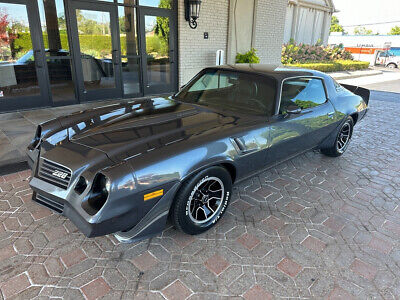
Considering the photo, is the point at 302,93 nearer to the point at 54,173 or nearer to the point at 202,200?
the point at 202,200

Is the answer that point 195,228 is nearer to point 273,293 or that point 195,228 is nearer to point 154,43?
point 273,293

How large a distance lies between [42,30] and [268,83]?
5599 millimetres

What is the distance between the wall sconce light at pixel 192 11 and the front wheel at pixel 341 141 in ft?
18.2

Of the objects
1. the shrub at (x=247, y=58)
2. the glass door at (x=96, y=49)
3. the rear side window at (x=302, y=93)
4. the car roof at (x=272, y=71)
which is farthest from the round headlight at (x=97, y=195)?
the shrub at (x=247, y=58)

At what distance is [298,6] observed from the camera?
21.4m

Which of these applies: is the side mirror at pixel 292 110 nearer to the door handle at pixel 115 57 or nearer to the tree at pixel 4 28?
the door handle at pixel 115 57

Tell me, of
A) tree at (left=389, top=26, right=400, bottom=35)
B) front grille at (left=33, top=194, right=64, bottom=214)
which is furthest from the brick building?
tree at (left=389, top=26, right=400, bottom=35)

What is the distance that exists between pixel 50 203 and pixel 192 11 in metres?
7.43

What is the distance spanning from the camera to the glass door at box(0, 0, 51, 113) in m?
6.26

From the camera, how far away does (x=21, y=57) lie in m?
6.54

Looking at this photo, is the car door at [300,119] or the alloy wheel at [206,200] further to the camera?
the car door at [300,119]

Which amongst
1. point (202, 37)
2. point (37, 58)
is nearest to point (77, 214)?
point (37, 58)

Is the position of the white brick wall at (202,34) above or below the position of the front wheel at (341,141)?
above

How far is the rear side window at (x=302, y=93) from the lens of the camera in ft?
11.3
